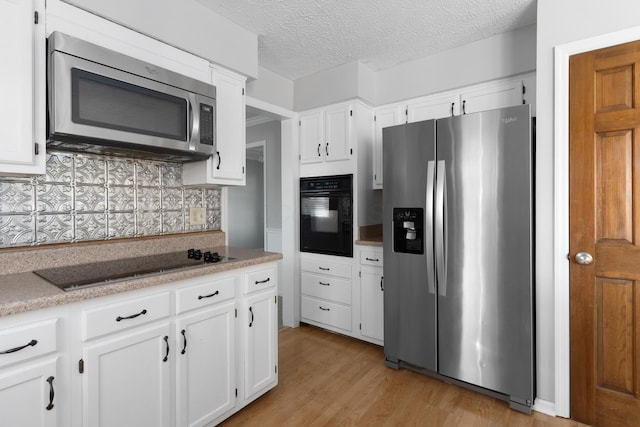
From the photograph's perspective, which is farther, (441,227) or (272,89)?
(272,89)

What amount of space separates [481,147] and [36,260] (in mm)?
2561

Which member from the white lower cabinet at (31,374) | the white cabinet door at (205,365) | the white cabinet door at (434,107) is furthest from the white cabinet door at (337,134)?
the white lower cabinet at (31,374)

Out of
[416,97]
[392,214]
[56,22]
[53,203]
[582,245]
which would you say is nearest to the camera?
[56,22]

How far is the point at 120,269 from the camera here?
178 cm

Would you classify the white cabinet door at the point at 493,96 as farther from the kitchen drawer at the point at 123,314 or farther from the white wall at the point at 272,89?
the kitchen drawer at the point at 123,314

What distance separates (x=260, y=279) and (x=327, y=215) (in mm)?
1293

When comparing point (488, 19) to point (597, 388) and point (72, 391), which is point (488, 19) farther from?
point (72, 391)

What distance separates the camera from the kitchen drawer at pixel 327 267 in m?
3.13

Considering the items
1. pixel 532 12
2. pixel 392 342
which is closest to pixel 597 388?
pixel 392 342

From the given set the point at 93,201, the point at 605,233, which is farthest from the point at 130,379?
the point at 605,233

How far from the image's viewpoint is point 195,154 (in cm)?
200

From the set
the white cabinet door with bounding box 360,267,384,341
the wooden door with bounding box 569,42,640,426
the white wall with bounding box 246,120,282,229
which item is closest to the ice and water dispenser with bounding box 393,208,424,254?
the white cabinet door with bounding box 360,267,384,341

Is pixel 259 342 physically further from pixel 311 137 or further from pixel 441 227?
pixel 311 137

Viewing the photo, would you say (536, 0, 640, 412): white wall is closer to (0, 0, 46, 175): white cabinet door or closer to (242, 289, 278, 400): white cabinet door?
(242, 289, 278, 400): white cabinet door
